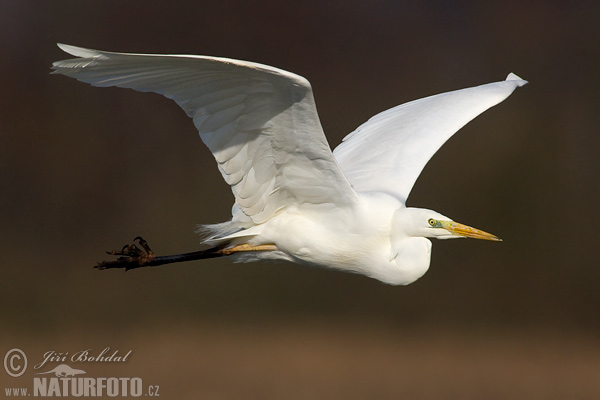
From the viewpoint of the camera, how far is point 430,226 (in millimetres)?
3590

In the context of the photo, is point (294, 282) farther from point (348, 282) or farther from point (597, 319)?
point (597, 319)

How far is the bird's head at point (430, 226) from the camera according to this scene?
3562 millimetres

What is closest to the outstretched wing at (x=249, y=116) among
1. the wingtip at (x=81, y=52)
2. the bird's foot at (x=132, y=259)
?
the wingtip at (x=81, y=52)

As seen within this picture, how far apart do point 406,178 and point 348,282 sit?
434 cm

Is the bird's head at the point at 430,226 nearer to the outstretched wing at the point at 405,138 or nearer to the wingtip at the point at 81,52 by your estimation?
the outstretched wing at the point at 405,138

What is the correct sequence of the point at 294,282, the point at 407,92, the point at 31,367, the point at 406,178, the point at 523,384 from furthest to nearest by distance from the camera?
the point at 407,92 < the point at 294,282 < the point at 523,384 < the point at 31,367 < the point at 406,178

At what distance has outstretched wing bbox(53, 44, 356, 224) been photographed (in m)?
2.94

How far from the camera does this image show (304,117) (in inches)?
123

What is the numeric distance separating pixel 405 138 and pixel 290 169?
106cm

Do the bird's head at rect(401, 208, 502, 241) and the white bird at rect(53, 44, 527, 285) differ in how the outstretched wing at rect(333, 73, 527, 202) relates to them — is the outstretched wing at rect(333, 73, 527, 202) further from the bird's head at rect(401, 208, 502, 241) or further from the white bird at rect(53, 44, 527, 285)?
the bird's head at rect(401, 208, 502, 241)

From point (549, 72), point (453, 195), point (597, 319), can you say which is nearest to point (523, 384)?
point (597, 319)

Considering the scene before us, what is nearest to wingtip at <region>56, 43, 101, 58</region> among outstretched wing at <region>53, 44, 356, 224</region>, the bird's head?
outstretched wing at <region>53, 44, 356, 224</region>

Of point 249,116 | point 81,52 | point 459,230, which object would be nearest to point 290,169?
point 249,116

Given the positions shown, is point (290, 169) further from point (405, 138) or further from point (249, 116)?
point (405, 138)
